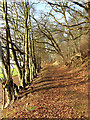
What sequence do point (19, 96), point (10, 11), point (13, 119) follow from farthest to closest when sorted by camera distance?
point (10, 11) → point (19, 96) → point (13, 119)

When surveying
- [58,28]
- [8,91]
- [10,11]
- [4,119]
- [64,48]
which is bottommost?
[4,119]

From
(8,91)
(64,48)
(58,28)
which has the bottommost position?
(8,91)

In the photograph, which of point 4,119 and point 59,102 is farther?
point 59,102

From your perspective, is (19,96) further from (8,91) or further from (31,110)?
(31,110)

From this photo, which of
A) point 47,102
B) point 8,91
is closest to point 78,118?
point 47,102

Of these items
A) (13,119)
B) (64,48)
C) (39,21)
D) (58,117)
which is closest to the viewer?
(58,117)

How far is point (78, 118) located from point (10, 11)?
836 centimetres

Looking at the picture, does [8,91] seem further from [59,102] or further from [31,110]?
[59,102]

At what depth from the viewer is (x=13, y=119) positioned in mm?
3766

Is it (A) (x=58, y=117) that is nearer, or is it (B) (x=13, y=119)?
(A) (x=58, y=117)

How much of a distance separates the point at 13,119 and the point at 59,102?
6.13 feet

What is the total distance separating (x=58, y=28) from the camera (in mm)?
9906

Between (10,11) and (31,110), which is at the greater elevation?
(10,11)

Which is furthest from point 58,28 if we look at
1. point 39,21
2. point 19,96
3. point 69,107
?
point 69,107
